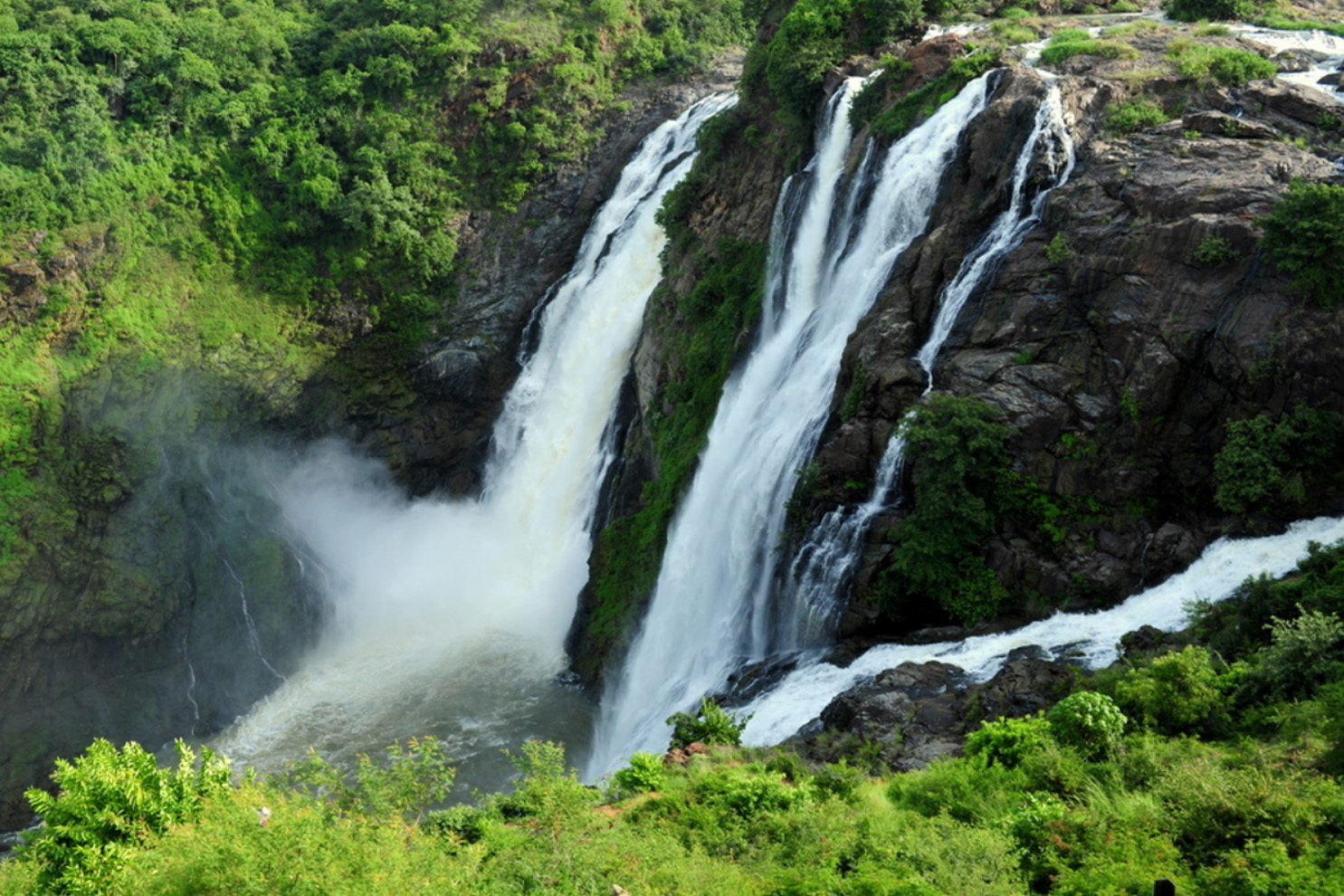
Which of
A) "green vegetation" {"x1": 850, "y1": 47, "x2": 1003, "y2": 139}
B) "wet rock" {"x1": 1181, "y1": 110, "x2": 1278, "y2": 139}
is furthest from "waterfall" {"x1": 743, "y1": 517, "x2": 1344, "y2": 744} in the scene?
"green vegetation" {"x1": 850, "y1": 47, "x2": 1003, "y2": 139}

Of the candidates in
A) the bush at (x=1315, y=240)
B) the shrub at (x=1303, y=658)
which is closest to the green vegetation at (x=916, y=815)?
the shrub at (x=1303, y=658)

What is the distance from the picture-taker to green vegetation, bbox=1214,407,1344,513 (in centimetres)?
1588

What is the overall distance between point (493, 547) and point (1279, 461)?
82.8ft

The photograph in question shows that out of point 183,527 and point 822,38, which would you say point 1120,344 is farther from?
point 183,527

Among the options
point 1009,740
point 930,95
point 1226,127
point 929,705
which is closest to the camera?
point 1009,740

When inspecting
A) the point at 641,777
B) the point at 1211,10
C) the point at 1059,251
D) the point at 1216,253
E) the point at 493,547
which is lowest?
the point at 493,547

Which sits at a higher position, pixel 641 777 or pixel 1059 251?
pixel 1059 251

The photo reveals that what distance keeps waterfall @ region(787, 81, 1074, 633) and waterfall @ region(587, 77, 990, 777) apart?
0.79 m

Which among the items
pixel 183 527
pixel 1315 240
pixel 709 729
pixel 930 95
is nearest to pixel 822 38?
pixel 930 95

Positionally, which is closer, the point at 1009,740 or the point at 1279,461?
the point at 1009,740

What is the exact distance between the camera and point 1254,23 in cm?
2798

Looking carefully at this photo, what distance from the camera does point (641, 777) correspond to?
1432 cm

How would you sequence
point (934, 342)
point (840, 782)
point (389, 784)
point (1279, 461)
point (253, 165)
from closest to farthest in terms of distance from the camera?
point (389, 784), point (840, 782), point (1279, 461), point (934, 342), point (253, 165)

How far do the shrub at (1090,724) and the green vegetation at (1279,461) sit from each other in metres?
5.56
